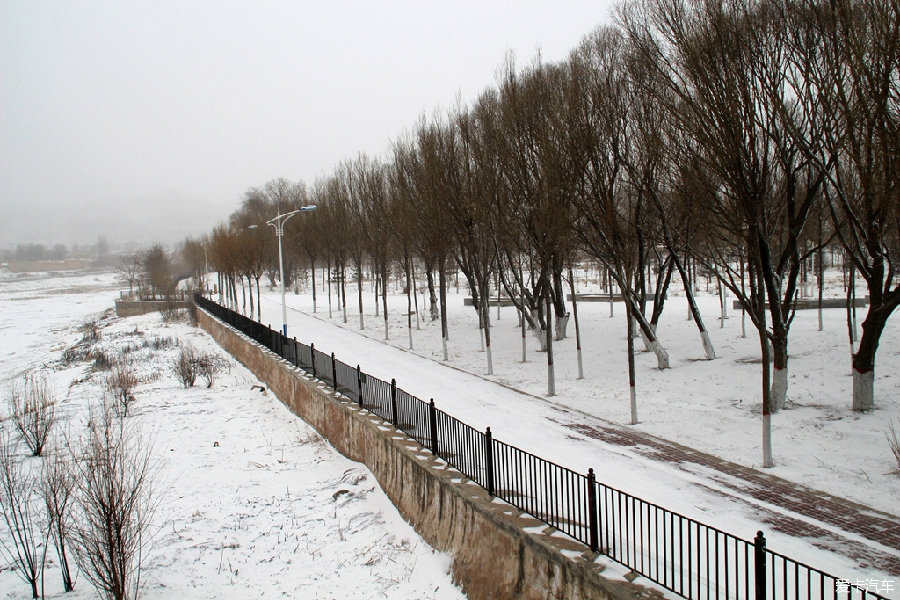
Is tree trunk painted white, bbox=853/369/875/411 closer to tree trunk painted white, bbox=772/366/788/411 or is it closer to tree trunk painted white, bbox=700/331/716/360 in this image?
tree trunk painted white, bbox=772/366/788/411

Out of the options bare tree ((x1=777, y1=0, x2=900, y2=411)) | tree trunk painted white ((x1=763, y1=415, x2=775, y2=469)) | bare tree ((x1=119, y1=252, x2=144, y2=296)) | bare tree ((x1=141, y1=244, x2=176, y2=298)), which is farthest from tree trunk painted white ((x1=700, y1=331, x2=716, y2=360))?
bare tree ((x1=119, y1=252, x2=144, y2=296))

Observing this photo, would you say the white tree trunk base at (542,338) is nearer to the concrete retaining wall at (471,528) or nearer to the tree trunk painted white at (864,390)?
the concrete retaining wall at (471,528)

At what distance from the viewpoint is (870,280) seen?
39.5 ft

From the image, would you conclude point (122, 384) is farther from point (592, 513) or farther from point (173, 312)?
point (173, 312)

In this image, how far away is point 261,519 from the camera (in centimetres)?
1096

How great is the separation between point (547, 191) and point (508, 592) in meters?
11.6

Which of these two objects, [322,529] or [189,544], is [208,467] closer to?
[189,544]

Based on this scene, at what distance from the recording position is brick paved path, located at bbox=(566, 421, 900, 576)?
6.87 m

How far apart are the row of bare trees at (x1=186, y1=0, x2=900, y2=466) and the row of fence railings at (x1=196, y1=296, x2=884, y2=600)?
13.7ft

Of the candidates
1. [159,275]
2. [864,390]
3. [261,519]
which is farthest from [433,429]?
[159,275]

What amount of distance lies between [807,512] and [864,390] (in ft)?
18.0

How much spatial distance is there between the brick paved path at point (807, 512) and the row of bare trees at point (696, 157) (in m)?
0.95

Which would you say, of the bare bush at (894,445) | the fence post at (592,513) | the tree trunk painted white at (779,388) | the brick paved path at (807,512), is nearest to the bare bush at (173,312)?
the tree trunk painted white at (779,388)

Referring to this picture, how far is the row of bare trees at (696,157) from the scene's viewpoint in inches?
404
